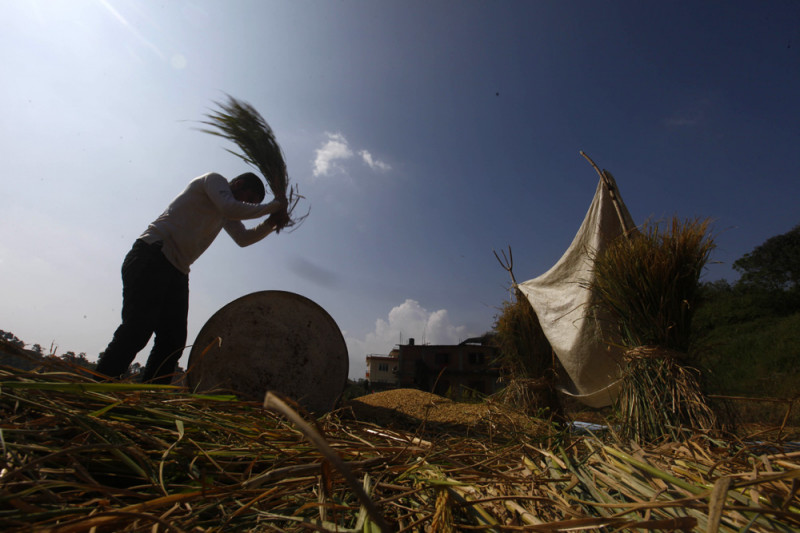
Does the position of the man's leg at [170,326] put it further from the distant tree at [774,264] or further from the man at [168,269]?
the distant tree at [774,264]

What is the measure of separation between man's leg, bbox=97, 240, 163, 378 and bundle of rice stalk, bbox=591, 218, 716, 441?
326 centimetres

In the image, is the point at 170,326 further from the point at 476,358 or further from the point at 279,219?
the point at 476,358

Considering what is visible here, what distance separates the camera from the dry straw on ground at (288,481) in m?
0.62

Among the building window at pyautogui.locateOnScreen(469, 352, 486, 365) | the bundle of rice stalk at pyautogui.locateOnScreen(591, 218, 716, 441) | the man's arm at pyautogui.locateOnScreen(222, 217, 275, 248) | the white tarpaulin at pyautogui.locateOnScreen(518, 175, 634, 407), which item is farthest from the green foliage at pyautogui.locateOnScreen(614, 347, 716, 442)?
the building window at pyautogui.locateOnScreen(469, 352, 486, 365)

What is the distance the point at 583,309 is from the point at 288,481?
3.28 m

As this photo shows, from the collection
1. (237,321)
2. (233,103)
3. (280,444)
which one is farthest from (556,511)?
(233,103)

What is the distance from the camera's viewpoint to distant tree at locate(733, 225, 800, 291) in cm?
2089

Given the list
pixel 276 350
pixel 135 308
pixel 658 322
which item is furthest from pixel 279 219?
pixel 658 322

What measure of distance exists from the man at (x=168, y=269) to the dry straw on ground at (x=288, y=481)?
→ 1.66 m

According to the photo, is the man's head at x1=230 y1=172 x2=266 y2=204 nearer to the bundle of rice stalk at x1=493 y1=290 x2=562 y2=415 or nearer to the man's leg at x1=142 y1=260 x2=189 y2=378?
the man's leg at x1=142 y1=260 x2=189 y2=378

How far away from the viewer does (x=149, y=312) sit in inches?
105

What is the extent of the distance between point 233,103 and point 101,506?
4.30 metres

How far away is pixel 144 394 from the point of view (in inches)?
46.8

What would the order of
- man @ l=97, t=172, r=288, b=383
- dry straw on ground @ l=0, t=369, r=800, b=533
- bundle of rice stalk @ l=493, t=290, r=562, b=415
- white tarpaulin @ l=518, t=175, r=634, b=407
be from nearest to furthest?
dry straw on ground @ l=0, t=369, r=800, b=533
man @ l=97, t=172, r=288, b=383
white tarpaulin @ l=518, t=175, r=634, b=407
bundle of rice stalk @ l=493, t=290, r=562, b=415
